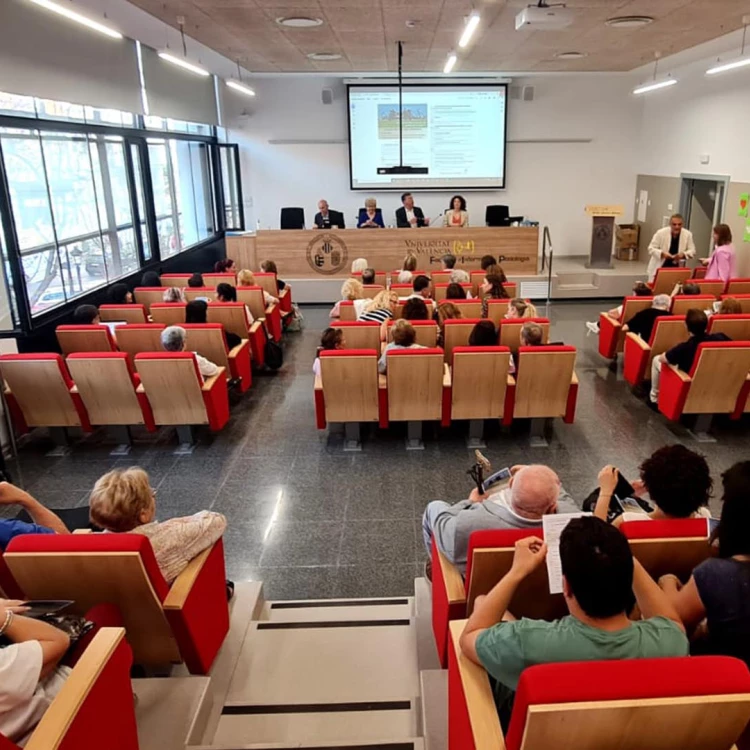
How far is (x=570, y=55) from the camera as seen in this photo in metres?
9.52

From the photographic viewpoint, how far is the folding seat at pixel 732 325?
5.10 meters

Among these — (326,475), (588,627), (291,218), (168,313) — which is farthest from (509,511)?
(291,218)

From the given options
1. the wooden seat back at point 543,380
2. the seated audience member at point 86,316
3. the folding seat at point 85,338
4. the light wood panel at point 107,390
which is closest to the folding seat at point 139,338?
the folding seat at point 85,338

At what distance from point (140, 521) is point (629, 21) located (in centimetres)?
775

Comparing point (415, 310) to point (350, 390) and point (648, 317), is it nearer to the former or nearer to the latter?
point (350, 390)

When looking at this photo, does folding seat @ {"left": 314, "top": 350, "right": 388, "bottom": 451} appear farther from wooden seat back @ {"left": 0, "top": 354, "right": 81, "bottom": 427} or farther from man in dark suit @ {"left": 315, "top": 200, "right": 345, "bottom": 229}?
man in dark suit @ {"left": 315, "top": 200, "right": 345, "bottom": 229}

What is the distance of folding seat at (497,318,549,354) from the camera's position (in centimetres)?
515

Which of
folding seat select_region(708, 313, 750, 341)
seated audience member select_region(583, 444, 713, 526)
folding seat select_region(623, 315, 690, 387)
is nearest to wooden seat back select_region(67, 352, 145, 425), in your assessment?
seated audience member select_region(583, 444, 713, 526)

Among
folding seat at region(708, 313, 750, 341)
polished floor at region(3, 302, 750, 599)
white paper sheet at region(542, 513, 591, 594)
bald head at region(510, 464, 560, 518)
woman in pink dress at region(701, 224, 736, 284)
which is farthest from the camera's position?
woman in pink dress at region(701, 224, 736, 284)

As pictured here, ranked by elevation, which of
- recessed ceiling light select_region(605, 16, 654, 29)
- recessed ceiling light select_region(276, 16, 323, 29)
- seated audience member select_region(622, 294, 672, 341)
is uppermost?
recessed ceiling light select_region(276, 16, 323, 29)

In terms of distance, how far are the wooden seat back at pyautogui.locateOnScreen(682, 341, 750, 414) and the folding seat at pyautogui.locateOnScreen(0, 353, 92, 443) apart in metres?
4.86

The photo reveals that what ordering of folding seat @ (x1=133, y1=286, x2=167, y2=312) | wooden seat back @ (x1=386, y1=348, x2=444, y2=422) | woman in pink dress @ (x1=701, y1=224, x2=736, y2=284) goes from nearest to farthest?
wooden seat back @ (x1=386, y1=348, x2=444, y2=422) → folding seat @ (x1=133, y1=286, x2=167, y2=312) → woman in pink dress @ (x1=701, y1=224, x2=736, y2=284)

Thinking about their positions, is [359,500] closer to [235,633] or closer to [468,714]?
[235,633]

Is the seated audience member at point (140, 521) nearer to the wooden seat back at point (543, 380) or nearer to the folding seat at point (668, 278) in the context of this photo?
the wooden seat back at point (543, 380)
